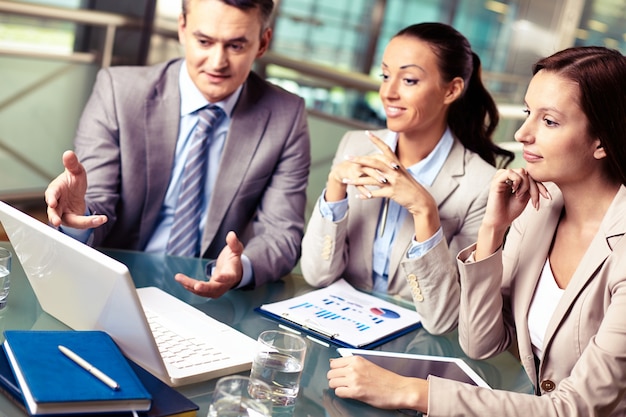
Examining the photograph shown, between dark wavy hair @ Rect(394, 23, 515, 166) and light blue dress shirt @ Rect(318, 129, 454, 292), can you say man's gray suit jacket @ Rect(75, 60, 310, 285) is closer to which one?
light blue dress shirt @ Rect(318, 129, 454, 292)

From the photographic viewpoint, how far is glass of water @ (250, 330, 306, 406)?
1.39 metres

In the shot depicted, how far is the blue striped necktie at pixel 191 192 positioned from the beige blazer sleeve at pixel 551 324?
1015 mm

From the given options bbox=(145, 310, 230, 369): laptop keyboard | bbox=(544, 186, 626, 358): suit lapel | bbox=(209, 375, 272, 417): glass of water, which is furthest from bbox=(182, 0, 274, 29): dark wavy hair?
bbox=(209, 375, 272, 417): glass of water

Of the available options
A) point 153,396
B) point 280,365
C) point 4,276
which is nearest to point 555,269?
point 280,365

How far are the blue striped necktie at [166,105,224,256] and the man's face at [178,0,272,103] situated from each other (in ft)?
0.28

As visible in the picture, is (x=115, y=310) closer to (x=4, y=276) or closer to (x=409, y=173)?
(x=4, y=276)

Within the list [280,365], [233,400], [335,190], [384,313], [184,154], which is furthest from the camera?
[184,154]

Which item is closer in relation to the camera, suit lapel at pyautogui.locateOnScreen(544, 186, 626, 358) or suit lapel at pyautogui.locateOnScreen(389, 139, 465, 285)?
suit lapel at pyautogui.locateOnScreen(544, 186, 626, 358)

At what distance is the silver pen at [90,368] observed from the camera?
3.92 feet

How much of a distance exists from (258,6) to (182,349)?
133cm

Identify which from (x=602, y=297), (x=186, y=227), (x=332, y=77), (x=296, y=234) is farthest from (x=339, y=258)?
(x=332, y=77)

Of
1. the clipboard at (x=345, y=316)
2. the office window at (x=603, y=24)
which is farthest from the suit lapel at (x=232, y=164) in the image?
the office window at (x=603, y=24)

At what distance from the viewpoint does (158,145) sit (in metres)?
2.47

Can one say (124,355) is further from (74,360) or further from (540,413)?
(540,413)
